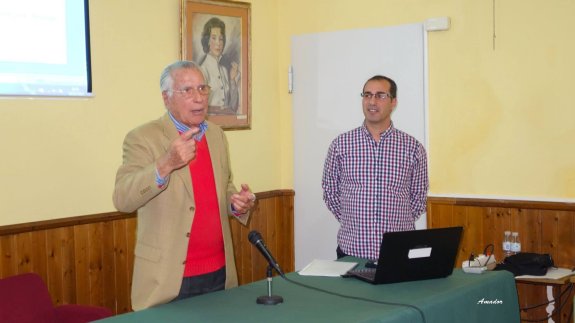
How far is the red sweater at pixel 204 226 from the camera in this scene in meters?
2.75

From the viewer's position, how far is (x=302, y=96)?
550 cm

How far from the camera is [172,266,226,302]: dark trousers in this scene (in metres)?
2.72

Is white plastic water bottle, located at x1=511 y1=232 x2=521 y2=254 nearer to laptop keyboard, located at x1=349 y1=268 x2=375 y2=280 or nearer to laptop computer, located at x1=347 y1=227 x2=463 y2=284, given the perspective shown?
laptop computer, located at x1=347 y1=227 x2=463 y2=284

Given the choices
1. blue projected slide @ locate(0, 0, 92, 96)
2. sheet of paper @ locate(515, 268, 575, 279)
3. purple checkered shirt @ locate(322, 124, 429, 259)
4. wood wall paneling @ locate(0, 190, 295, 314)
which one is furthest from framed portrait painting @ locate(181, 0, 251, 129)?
sheet of paper @ locate(515, 268, 575, 279)

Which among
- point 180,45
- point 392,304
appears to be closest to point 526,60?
point 180,45

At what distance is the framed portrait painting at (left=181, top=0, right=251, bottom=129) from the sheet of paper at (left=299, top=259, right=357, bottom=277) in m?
2.17

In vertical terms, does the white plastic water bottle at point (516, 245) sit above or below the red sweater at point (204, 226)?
below

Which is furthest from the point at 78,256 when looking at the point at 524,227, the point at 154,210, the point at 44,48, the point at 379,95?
the point at 524,227

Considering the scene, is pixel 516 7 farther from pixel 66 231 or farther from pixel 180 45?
pixel 66 231

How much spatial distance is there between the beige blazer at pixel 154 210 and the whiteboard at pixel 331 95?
8.12ft

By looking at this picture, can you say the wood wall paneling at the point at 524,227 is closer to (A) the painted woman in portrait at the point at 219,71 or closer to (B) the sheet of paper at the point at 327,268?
(A) the painted woman in portrait at the point at 219,71

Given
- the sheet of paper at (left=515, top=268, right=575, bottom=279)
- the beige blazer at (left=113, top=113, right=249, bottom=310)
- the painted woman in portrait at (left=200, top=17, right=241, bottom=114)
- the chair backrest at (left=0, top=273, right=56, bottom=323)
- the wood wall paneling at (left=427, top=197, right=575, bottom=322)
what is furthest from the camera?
the painted woman in portrait at (left=200, top=17, right=241, bottom=114)

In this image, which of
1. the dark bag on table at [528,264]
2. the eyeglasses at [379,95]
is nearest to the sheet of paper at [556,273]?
the dark bag on table at [528,264]

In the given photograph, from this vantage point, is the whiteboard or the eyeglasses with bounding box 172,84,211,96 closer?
the eyeglasses with bounding box 172,84,211,96
